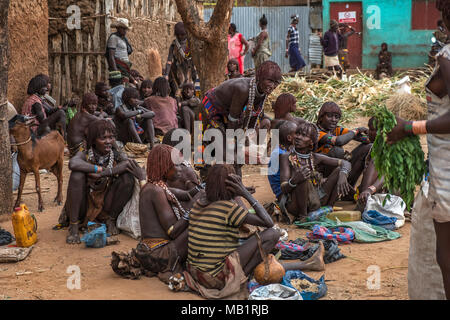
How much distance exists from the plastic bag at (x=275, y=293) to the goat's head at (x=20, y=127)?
11.1 feet

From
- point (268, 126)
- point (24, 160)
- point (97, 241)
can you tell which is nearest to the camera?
point (97, 241)

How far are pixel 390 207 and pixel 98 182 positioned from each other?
9.16ft

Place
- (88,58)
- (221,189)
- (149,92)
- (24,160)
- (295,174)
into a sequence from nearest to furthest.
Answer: (221,189) < (295,174) < (24,160) < (149,92) < (88,58)

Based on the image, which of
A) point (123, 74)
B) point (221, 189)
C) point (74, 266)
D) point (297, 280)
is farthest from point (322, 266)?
point (123, 74)

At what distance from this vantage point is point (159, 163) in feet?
14.2

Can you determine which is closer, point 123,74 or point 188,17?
point 188,17

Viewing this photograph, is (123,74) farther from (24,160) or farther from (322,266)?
(322,266)

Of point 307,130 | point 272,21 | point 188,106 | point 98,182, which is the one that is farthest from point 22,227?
point 272,21

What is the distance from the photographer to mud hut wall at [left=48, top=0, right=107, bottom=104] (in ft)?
34.2

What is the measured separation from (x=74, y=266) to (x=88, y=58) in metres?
6.70

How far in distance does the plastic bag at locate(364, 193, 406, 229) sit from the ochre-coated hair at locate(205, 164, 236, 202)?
2165 mm

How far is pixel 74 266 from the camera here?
462 cm

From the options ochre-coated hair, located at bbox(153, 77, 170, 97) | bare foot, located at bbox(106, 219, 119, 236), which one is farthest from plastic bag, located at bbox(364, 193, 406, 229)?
ochre-coated hair, located at bbox(153, 77, 170, 97)

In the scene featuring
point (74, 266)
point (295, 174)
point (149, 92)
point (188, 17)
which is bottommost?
point (74, 266)
